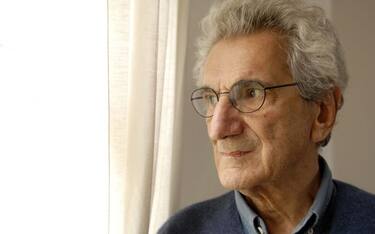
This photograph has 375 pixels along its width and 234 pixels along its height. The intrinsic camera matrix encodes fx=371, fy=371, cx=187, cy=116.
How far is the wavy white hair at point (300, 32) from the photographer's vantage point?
94cm

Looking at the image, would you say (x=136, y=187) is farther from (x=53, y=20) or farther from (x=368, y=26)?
(x=368, y=26)

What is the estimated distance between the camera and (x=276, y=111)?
93 centimetres

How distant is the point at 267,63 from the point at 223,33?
16 centimetres

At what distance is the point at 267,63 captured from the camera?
917 millimetres

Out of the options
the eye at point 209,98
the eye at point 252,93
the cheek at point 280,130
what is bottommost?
the cheek at point 280,130

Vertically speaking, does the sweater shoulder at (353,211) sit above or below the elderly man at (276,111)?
below

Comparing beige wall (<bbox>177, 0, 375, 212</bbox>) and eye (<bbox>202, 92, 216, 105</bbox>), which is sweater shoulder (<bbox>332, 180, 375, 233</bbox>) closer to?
eye (<bbox>202, 92, 216, 105</bbox>)

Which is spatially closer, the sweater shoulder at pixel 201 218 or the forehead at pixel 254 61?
the forehead at pixel 254 61

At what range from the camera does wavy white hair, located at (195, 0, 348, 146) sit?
94 centimetres

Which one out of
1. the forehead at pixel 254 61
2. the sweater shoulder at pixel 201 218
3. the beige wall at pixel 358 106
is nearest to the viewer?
the forehead at pixel 254 61

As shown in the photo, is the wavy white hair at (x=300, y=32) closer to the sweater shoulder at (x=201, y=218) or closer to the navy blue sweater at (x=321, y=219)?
the navy blue sweater at (x=321, y=219)

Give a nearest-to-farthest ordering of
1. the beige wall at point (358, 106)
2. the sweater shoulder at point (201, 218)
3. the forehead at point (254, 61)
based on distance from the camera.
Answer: the forehead at point (254, 61) < the sweater shoulder at point (201, 218) < the beige wall at point (358, 106)

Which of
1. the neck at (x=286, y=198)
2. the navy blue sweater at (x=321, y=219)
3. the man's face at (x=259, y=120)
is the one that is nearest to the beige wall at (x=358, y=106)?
the navy blue sweater at (x=321, y=219)

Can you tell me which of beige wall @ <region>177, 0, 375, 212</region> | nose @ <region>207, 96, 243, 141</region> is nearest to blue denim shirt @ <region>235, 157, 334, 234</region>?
nose @ <region>207, 96, 243, 141</region>
